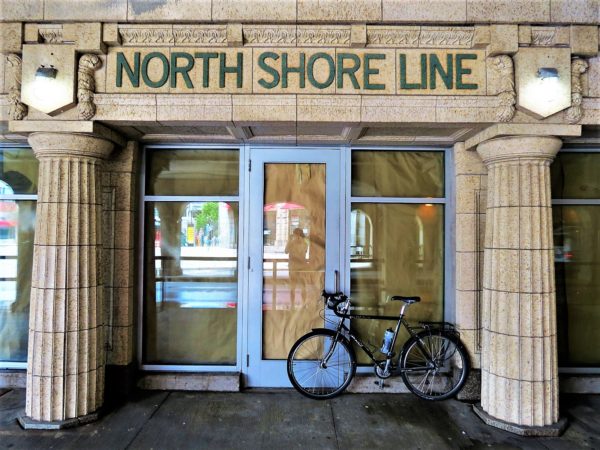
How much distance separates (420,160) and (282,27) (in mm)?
2202

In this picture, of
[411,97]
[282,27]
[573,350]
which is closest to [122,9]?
[282,27]

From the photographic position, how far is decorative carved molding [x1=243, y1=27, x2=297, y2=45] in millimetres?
3377

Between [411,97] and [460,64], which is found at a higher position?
[460,64]

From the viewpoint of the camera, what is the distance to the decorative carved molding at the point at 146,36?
337 centimetres

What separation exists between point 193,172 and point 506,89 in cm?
345

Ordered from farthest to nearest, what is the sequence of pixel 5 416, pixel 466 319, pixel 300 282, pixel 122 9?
pixel 300 282 → pixel 466 319 → pixel 5 416 → pixel 122 9

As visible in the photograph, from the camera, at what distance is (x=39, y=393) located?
134 inches

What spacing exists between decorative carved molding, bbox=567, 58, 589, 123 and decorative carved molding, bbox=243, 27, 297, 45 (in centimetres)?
265

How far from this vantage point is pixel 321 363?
4.09 meters

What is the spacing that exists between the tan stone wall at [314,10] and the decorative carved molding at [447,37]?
0.09 metres

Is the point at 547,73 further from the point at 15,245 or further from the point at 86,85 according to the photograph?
the point at 15,245

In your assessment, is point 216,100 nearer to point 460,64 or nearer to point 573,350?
point 460,64

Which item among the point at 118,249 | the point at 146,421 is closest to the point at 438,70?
the point at 118,249

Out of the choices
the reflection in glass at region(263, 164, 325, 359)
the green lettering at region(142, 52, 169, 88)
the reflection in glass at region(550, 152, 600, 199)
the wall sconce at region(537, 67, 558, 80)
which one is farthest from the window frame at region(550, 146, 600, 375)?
the green lettering at region(142, 52, 169, 88)
